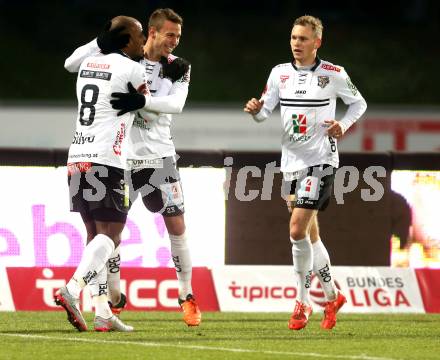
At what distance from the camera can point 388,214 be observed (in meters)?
10.9

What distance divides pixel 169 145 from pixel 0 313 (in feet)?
6.87

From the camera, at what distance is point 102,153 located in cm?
796

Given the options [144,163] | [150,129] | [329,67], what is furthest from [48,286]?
[329,67]

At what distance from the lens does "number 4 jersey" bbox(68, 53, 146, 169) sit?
8000 millimetres

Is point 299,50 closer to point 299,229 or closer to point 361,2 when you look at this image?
point 299,229

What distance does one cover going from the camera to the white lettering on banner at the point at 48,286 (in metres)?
10.4

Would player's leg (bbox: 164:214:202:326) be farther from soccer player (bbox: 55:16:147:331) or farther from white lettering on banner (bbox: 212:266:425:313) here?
white lettering on banner (bbox: 212:266:425:313)

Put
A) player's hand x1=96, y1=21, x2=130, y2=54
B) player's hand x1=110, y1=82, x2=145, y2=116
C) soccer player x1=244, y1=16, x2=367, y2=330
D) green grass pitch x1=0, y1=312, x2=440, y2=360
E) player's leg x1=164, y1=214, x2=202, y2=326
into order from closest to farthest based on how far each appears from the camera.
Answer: green grass pitch x1=0, y1=312, x2=440, y2=360 → player's hand x1=110, y1=82, x2=145, y2=116 → player's hand x1=96, y1=21, x2=130, y2=54 → soccer player x1=244, y1=16, x2=367, y2=330 → player's leg x1=164, y1=214, x2=202, y2=326

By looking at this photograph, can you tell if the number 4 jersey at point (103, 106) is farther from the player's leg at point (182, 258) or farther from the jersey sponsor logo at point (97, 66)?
the player's leg at point (182, 258)

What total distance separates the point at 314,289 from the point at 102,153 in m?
3.22

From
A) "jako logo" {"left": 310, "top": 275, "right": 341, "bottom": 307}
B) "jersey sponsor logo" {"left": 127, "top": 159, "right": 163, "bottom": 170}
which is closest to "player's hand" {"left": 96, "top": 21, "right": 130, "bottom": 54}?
"jersey sponsor logo" {"left": 127, "top": 159, "right": 163, "bottom": 170}

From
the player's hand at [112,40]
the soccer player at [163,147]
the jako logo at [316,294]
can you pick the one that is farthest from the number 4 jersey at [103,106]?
the jako logo at [316,294]

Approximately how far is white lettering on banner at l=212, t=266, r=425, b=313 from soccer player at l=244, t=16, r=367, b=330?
1522 millimetres

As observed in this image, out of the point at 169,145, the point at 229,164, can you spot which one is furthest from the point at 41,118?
the point at 169,145
